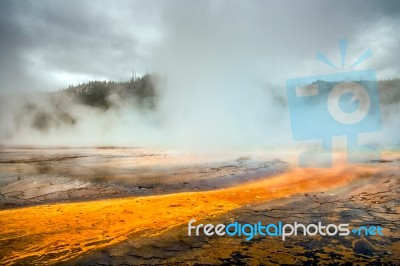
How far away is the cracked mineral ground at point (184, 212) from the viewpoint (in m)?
2.59

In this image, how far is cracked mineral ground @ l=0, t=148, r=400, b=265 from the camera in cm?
259

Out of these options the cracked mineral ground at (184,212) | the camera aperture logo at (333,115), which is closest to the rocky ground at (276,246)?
the cracked mineral ground at (184,212)

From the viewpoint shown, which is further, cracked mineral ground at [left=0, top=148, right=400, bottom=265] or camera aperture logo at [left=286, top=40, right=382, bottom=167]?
camera aperture logo at [left=286, top=40, right=382, bottom=167]

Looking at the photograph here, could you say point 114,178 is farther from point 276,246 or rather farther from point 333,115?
point 333,115

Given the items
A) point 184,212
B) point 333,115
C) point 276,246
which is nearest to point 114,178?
point 184,212

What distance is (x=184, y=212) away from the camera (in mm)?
3867

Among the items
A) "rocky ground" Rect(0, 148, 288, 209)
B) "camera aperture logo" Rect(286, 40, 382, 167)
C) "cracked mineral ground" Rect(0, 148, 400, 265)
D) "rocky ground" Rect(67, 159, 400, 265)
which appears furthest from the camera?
"camera aperture logo" Rect(286, 40, 382, 167)

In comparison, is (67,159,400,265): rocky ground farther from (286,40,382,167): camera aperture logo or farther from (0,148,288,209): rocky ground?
(286,40,382,167): camera aperture logo

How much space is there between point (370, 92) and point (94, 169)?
41.1 metres

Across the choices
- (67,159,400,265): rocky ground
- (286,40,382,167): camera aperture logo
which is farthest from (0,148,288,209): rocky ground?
(286,40,382,167): camera aperture logo

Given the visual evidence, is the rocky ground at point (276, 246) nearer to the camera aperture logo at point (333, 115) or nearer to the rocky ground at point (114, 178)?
the rocky ground at point (114, 178)

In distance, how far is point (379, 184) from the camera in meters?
5.38

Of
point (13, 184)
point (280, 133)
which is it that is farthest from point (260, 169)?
point (280, 133)

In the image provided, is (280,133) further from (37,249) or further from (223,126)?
(37,249)
